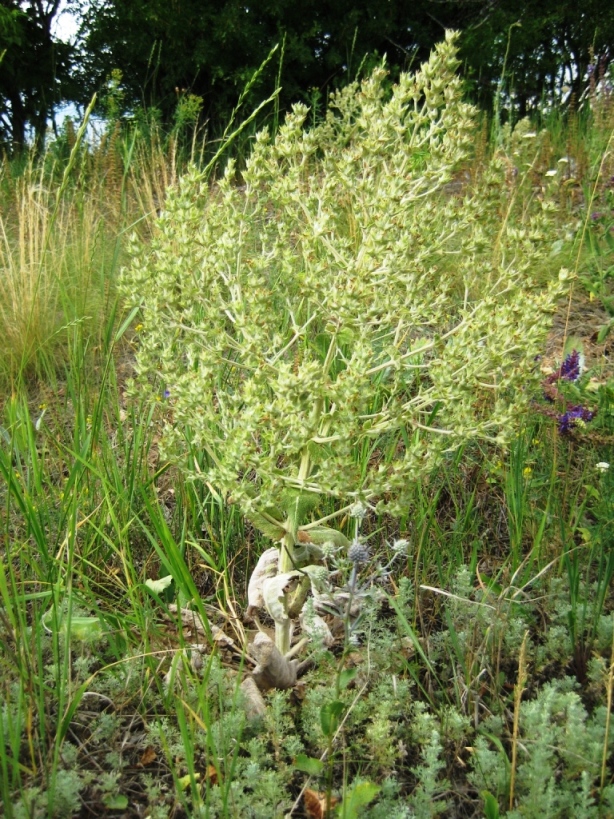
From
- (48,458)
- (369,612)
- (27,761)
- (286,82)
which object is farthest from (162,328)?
(286,82)

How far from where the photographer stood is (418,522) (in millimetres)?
2209

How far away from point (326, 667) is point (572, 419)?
50.9 inches

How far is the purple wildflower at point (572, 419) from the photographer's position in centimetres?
230

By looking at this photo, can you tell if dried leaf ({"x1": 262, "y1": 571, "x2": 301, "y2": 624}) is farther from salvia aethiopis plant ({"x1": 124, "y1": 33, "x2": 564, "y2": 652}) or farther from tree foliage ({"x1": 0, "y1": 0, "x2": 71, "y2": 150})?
tree foliage ({"x1": 0, "y1": 0, "x2": 71, "y2": 150})

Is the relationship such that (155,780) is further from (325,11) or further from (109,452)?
(325,11)

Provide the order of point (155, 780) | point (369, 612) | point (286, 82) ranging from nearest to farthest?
point (155, 780) → point (369, 612) → point (286, 82)

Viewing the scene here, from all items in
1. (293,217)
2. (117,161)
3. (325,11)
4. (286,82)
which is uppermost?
(325,11)

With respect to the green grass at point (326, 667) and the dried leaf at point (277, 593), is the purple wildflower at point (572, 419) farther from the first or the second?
the dried leaf at point (277, 593)

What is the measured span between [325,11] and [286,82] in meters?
1.97

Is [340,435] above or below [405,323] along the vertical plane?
below

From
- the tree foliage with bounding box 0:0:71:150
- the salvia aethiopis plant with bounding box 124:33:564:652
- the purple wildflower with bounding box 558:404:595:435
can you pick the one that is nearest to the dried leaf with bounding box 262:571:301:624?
the salvia aethiopis plant with bounding box 124:33:564:652

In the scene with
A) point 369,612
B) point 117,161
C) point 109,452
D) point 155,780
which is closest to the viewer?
point 155,780

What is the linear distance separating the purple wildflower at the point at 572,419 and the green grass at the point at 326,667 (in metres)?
0.08

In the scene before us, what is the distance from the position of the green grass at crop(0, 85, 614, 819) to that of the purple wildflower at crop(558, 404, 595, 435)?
0.25 ft
